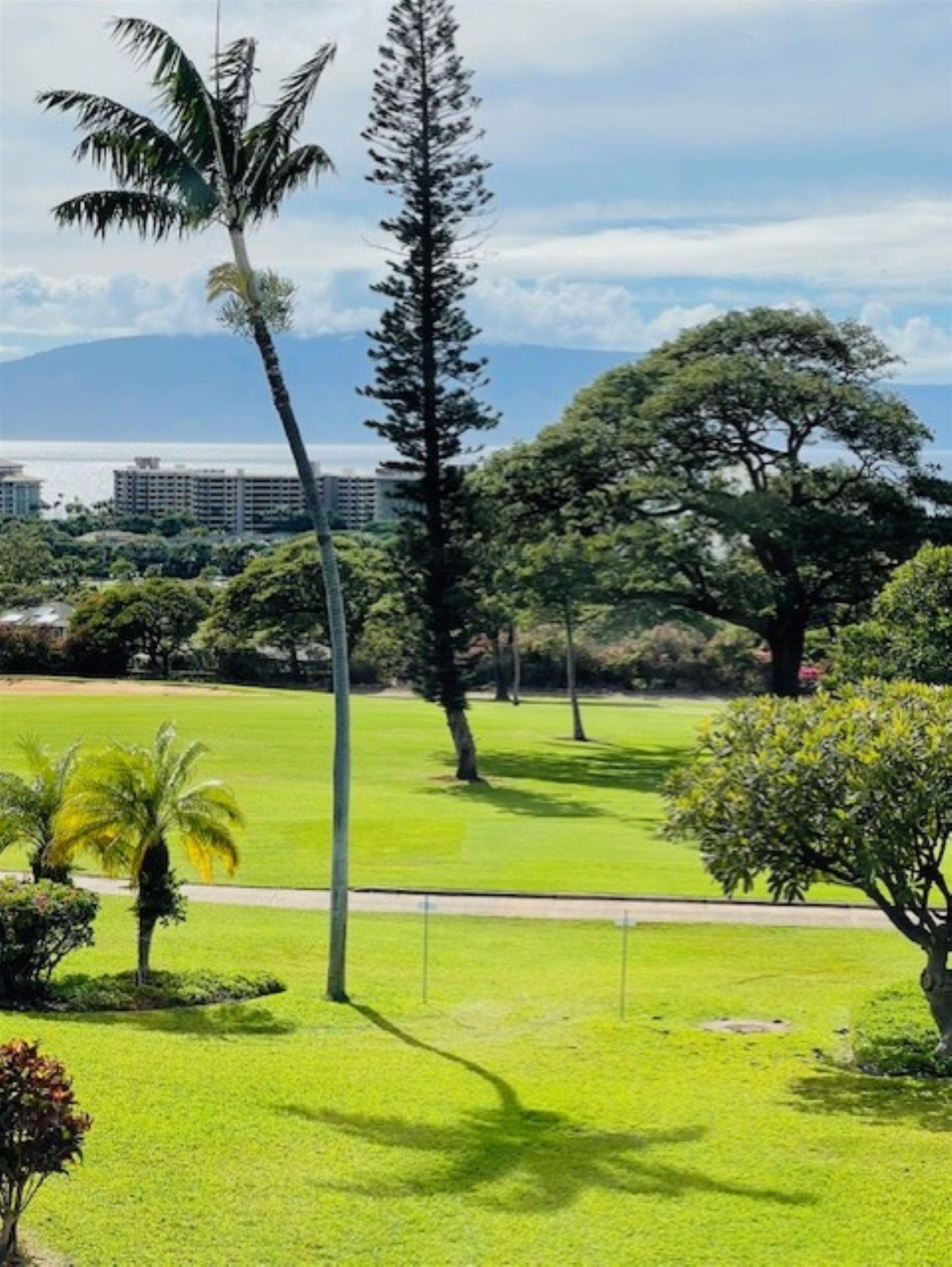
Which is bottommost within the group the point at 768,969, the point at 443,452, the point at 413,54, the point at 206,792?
the point at 768,969

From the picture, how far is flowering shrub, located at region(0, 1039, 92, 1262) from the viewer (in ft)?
24.2

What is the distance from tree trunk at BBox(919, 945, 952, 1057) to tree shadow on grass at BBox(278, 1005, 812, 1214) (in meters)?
3.26

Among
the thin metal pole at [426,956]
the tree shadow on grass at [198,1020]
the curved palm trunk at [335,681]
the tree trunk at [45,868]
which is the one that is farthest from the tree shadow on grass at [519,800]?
the tree shadow on grass at [198,1020]

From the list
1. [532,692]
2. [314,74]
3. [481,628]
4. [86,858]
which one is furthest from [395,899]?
[532,692]

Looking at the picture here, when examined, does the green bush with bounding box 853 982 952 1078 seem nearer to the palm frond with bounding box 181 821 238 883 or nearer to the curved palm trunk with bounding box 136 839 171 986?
the palm frond with bounding box 181 821 238 883

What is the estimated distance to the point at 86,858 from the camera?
23.9 m

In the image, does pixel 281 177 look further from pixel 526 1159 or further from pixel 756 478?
pixel 756 478

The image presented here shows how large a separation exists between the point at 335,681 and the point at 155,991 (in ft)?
11.2

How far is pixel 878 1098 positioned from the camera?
11.6m

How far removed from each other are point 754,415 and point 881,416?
3002mm

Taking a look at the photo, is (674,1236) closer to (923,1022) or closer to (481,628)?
(923,1022)

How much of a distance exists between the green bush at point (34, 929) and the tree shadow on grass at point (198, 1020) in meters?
0.52

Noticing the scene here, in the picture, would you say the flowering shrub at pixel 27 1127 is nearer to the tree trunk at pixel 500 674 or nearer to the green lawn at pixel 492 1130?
the green lawn at pixel 492 1130

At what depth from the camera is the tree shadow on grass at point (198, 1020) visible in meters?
13.0
